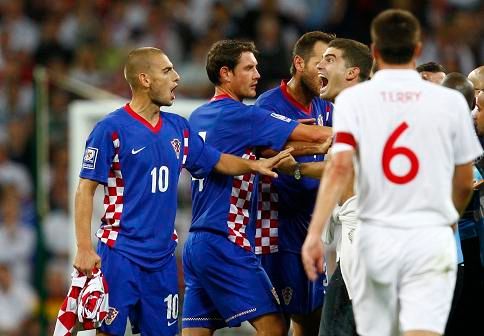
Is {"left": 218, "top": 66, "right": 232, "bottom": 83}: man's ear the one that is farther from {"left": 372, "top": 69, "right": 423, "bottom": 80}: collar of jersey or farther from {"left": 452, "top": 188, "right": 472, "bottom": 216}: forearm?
{"left": 452, "top": 188, "right": 472, "bottom": 216}: forearm

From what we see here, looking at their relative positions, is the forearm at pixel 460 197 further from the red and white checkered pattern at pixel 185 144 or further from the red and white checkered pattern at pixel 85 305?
the red and white checkered pattern at pixel 85 305

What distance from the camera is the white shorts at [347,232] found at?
21.1ft

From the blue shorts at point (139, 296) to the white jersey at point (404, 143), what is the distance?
1.90m

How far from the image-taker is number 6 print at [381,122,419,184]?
5.35 metres

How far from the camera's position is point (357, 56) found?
695cm

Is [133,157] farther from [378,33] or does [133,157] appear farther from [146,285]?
[378,33]

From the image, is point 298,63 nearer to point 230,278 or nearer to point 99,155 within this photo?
point 230,278

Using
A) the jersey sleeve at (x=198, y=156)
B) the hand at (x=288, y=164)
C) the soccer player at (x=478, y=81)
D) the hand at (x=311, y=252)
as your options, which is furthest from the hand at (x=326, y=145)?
the hand at (x=311, y=252)

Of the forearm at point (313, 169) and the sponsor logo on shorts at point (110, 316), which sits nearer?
the sponsor logo on shorts at point (110, 316)

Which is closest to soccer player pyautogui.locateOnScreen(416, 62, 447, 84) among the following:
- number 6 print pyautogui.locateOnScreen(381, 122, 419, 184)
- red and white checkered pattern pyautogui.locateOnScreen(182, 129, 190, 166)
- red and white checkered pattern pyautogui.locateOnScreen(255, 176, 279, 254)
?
red and white checkered pattern pyautogui.locateOnScreen(255, 176, 279, 254)

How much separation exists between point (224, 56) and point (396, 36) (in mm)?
2176

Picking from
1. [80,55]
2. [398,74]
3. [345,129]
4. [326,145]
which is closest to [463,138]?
[398,74]

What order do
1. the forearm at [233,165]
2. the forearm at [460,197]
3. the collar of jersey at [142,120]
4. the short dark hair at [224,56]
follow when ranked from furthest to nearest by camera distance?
the short dark hair at [224,56] < the forearm at [233,165] < the collar of jersey at [142,120] < the forearm at [460,197]

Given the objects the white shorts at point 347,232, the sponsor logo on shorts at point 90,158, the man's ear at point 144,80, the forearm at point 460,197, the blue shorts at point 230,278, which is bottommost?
the blue shorts at point 230,278
